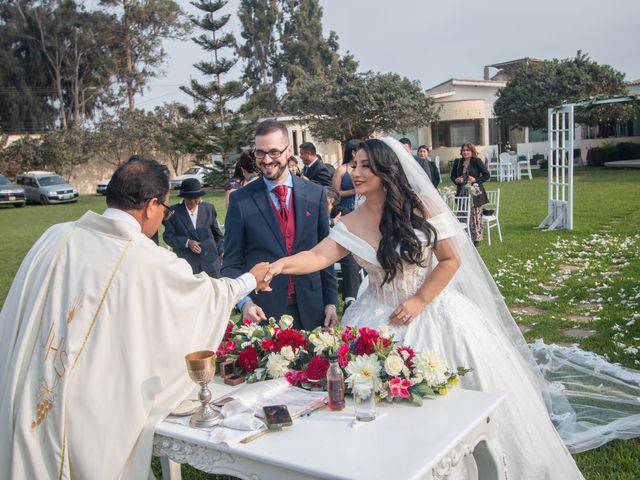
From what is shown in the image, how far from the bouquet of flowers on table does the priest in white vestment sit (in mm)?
435

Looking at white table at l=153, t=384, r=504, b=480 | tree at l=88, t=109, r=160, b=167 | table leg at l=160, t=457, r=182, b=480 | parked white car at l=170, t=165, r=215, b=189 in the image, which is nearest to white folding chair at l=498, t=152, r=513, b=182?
parked white car at l=170, t=165, r=215, b=189

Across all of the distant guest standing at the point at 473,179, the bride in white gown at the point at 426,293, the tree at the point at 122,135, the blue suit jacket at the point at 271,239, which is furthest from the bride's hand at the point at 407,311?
the tree at the point at 122,135

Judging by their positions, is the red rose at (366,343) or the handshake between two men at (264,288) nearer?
the red rose at (366,343)

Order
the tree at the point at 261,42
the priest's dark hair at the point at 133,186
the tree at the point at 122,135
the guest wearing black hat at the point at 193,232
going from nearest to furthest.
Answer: the priest's dark hair at the point at 133,186
the guest wearing black hat at the point at 193,232
the tree at the point at 122,135
the tree at the point at 261,42

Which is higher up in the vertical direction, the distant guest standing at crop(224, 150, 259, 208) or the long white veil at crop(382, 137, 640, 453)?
the distant guest standing at crop(224, 150, 259, 208)

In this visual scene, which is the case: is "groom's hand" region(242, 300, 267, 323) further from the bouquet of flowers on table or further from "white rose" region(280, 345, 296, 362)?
"white rose" region(280, 345, 296, 362)

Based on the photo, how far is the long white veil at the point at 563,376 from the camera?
4168 millimetres

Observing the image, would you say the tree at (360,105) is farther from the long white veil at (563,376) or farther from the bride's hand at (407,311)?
the bride's hand at (407,311)

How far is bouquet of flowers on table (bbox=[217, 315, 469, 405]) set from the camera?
→ 111 inches

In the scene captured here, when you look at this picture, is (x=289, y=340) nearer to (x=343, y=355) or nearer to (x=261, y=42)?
(x=343, y=355)

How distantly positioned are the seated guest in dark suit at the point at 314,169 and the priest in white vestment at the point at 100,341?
655cm

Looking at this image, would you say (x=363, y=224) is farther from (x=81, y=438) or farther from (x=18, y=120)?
(x=18, y=120)

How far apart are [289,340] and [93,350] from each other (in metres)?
1.02

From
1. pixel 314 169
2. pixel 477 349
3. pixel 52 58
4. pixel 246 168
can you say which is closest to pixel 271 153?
pixel 477 349
